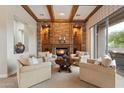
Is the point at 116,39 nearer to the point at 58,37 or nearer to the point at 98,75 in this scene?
the point at 98,75

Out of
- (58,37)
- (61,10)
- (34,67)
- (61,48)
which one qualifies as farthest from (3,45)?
(61,48)

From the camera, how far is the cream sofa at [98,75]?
445 centimetres

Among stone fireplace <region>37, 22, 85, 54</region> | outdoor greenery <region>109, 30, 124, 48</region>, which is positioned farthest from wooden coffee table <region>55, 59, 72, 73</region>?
stone fireplace <region>37, 22, 85, 54</region>

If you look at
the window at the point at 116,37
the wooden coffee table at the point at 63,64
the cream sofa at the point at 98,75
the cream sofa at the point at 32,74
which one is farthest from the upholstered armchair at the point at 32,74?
the window at the point at 116,37

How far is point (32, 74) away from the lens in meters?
4.95

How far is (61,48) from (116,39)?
16.7ft

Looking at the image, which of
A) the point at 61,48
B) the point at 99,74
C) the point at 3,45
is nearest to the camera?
the point at 99,74

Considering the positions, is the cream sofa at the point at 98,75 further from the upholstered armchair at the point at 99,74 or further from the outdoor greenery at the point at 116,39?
the outdoor greenery at the point at 116,39

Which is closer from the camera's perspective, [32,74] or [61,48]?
[32,74]

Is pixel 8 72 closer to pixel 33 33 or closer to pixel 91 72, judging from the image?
pixel 91 72

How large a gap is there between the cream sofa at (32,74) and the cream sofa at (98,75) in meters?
1.22

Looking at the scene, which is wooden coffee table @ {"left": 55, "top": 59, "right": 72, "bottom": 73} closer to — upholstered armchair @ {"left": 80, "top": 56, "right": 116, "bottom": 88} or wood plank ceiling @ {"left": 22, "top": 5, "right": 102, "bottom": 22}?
upholstered armchair @ {"left": 80, "top": 56, "right": 116, "bottom": 88}

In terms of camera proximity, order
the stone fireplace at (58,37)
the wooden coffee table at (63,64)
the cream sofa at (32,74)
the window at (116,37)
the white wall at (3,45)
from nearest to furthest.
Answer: the cream sofa at (32,74)
the white wall at (3,45)
the window at (116,37)
the wooden coffee table at (63,64)
the stone fireplace at (58,37)

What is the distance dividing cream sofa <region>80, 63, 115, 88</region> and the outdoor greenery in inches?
81.0
